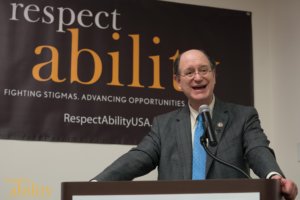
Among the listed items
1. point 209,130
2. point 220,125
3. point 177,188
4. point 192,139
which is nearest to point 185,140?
point 192,139

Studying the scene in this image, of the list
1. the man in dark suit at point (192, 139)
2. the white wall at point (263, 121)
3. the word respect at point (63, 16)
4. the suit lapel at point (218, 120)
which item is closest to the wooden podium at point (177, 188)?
the man in dark suit at point (192, 139)

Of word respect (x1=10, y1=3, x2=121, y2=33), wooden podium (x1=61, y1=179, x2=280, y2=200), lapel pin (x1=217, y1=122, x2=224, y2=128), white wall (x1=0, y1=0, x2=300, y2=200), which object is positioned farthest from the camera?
word respect (x1=10, y1=3, x2=121, y2=33)

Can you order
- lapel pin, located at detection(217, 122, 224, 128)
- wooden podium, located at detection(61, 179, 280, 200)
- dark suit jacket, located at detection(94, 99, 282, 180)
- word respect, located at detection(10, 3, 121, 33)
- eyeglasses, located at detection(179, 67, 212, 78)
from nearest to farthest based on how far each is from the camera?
wooden podium, located at detection(61, 179, 280, 200) → dark suit jacket, located at detection(94, 99, 282, 180) → lapel pin, located at detection(217, 122, 224, 128) → eyeglasses, located at detection(179, 67, 212, 78) → word respect, located at detection(10, 3, 121, 33)

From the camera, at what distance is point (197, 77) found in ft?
6.85

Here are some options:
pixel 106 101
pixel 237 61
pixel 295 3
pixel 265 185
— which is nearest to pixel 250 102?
pixel 237 61

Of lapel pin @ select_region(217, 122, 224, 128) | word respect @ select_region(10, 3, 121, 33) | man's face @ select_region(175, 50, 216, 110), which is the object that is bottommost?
lapel pin @ select_region(217, 122, 224, 128)

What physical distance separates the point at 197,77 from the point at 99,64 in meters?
1.26

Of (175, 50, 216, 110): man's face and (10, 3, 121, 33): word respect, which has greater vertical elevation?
(10, 3, 121, 33): word respect

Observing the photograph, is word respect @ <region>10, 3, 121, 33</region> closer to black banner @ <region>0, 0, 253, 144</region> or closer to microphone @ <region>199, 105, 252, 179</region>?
black banner @ <region>0, 0, 253, 144</region>

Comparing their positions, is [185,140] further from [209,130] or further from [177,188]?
[177,188]

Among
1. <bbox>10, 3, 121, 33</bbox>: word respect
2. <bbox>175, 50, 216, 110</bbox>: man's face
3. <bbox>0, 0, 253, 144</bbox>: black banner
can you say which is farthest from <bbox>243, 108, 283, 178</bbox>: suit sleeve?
<bbox>10, 3, 121, 33</bbox>: word respect

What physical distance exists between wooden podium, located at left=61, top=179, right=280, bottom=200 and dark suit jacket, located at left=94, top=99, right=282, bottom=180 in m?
0.40

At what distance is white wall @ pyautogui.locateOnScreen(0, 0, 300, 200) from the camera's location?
2.95m

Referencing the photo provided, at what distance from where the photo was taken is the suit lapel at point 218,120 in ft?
6.33
